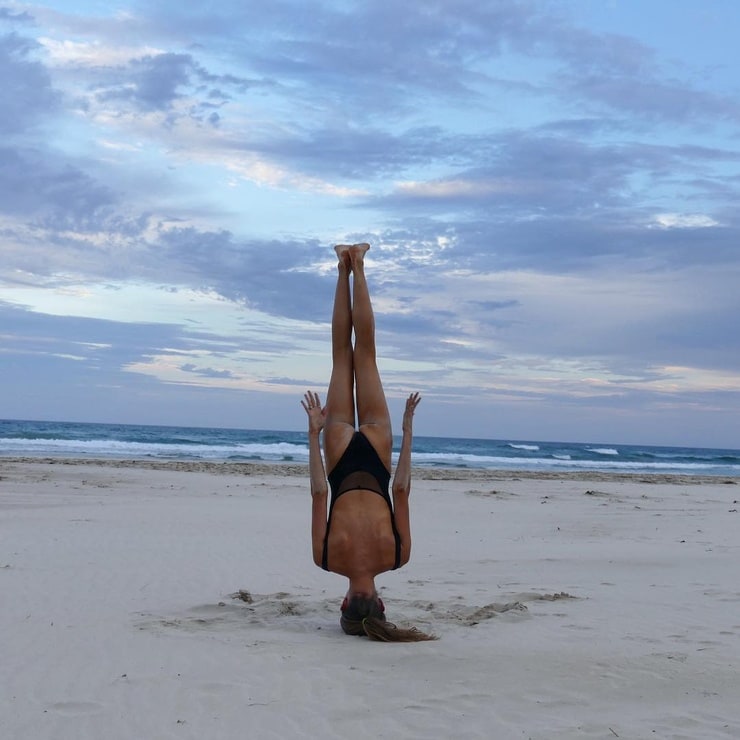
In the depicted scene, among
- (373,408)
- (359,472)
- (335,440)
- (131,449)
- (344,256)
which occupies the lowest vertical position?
(131,449)

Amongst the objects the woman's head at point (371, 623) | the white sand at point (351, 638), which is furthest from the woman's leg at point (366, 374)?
the white sand at point (351, 638)

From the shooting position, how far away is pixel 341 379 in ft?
23.7

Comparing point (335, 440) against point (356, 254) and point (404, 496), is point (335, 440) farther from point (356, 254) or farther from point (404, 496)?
point (356, 254)

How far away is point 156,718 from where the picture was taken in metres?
4.37

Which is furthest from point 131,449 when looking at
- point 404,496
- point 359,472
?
point 404,496

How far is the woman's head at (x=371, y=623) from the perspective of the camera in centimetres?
604

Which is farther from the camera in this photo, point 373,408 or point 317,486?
point 373,408

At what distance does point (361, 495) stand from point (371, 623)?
0.95 metres

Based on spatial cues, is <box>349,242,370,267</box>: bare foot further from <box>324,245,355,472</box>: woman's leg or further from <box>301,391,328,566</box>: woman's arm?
<box>301,391,328,566</box>: woman's arm

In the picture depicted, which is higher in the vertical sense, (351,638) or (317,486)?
(317,486)

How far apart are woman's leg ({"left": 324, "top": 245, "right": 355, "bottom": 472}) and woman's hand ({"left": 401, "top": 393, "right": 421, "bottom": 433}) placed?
52cm

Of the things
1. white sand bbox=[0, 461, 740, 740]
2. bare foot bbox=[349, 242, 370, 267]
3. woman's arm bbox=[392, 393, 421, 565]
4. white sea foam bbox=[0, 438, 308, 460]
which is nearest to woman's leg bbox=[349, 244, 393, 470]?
bare foot bbox=[349, 242, 370, 267]

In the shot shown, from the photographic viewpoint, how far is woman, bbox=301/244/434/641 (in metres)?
6.28

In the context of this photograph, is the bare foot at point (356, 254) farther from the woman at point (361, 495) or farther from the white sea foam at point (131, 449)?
the white sea foam at point (131, 449)
